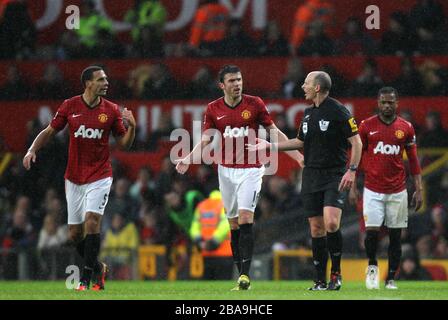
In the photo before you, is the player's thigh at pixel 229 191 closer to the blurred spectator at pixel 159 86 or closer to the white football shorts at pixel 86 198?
the white football shorts at pixel 86 198

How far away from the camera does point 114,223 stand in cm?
1939

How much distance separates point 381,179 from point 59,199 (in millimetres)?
7390

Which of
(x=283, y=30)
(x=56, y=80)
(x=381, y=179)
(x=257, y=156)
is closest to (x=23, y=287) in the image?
(x=257, y=156)

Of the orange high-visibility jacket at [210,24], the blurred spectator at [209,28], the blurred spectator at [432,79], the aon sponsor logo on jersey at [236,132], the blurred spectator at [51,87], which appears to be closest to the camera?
the aon sponsor logo on jersey at [236,132]

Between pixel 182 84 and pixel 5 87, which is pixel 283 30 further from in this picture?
pixel 5 87

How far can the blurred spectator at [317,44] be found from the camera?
21.6 meters

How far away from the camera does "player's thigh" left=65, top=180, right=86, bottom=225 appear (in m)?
13.7

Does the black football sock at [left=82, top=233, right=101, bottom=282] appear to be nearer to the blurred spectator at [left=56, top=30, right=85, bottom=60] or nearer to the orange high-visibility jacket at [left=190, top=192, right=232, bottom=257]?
the orange high-visibility jacket at [left=190, top=192, right=232, bottom=257]

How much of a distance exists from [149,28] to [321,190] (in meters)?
10.0

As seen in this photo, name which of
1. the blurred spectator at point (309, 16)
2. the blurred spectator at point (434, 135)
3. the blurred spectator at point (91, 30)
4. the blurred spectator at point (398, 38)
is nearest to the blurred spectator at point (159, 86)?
the blurred spectator at point (91, 30)

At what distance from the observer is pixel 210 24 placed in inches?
891

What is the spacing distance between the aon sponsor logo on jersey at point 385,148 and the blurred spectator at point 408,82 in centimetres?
647

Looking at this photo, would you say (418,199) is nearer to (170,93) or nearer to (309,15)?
(170,93)

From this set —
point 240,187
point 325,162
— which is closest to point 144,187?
point 240,187
